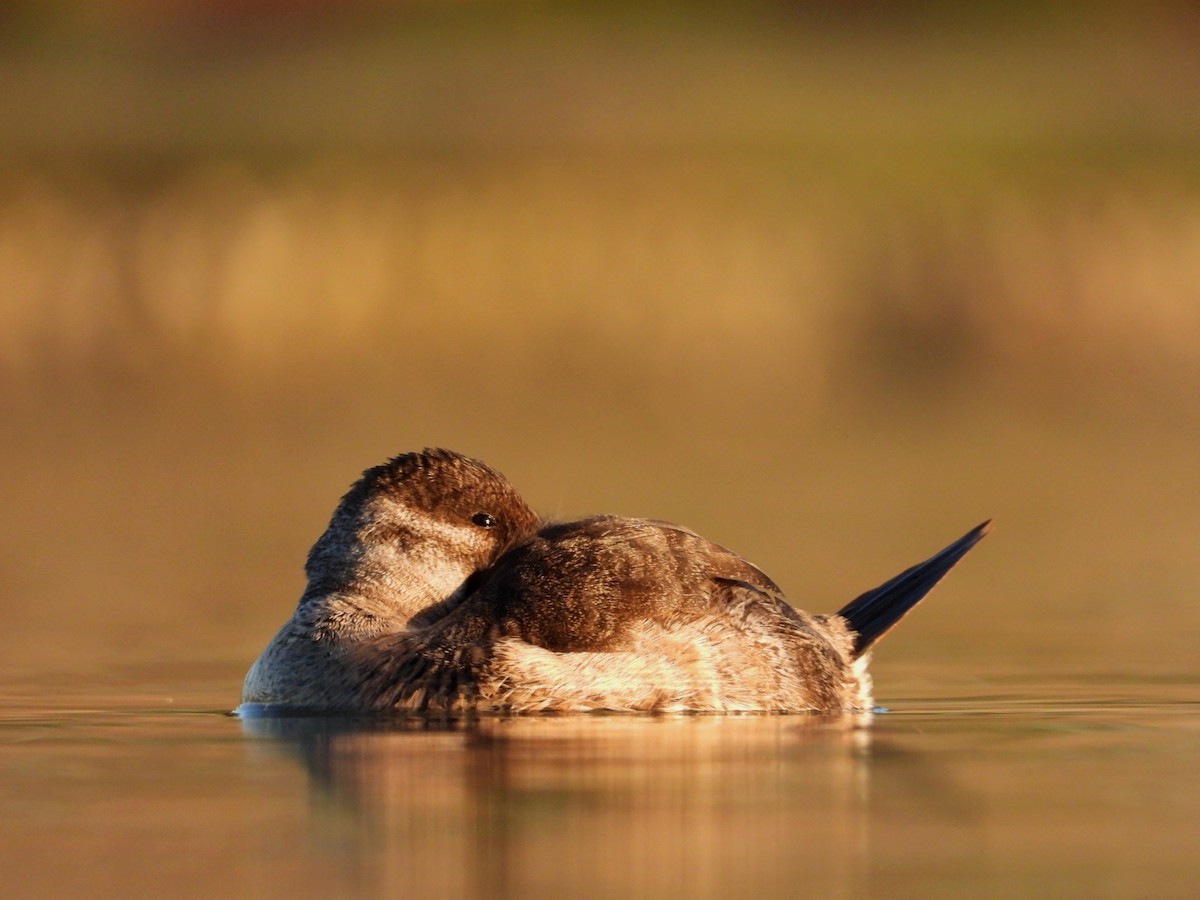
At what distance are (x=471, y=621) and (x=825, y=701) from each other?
1.17 meters

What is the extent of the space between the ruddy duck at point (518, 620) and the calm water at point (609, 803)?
0.65 feet

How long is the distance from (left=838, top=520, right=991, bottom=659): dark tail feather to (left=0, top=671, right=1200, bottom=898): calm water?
3.11 ft

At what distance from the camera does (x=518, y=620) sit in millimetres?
8219

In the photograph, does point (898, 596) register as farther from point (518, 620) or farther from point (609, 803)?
point (609, 803)

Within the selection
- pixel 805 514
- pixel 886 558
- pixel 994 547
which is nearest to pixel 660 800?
pixel 886 558

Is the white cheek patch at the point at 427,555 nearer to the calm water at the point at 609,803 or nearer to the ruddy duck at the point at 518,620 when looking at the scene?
the ruddy duck at the point at 518,620

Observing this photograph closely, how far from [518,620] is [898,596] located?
1.85m

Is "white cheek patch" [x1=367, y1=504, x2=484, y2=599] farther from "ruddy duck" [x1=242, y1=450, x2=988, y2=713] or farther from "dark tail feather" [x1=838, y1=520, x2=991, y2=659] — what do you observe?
"dark tail feather" [x1=838, y1=520, x2=991, y2=659]

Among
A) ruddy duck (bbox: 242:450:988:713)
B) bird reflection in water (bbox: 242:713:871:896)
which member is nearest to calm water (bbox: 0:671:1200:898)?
bird reflection in water (bbox: 242:713:871:896)

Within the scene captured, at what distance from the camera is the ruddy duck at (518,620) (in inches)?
321

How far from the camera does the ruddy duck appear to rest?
8.15 metres

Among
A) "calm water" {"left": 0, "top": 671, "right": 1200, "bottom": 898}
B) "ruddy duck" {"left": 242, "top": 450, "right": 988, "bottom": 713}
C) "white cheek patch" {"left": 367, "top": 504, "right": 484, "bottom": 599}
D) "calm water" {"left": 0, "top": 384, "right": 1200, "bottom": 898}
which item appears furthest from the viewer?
"white cheek patch" {"left": 367, "top": 504, "right": 484, "bottom": 599}

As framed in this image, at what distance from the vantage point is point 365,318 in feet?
134

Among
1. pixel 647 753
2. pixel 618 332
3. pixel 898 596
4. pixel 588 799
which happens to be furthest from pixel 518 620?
pixel 618 332
